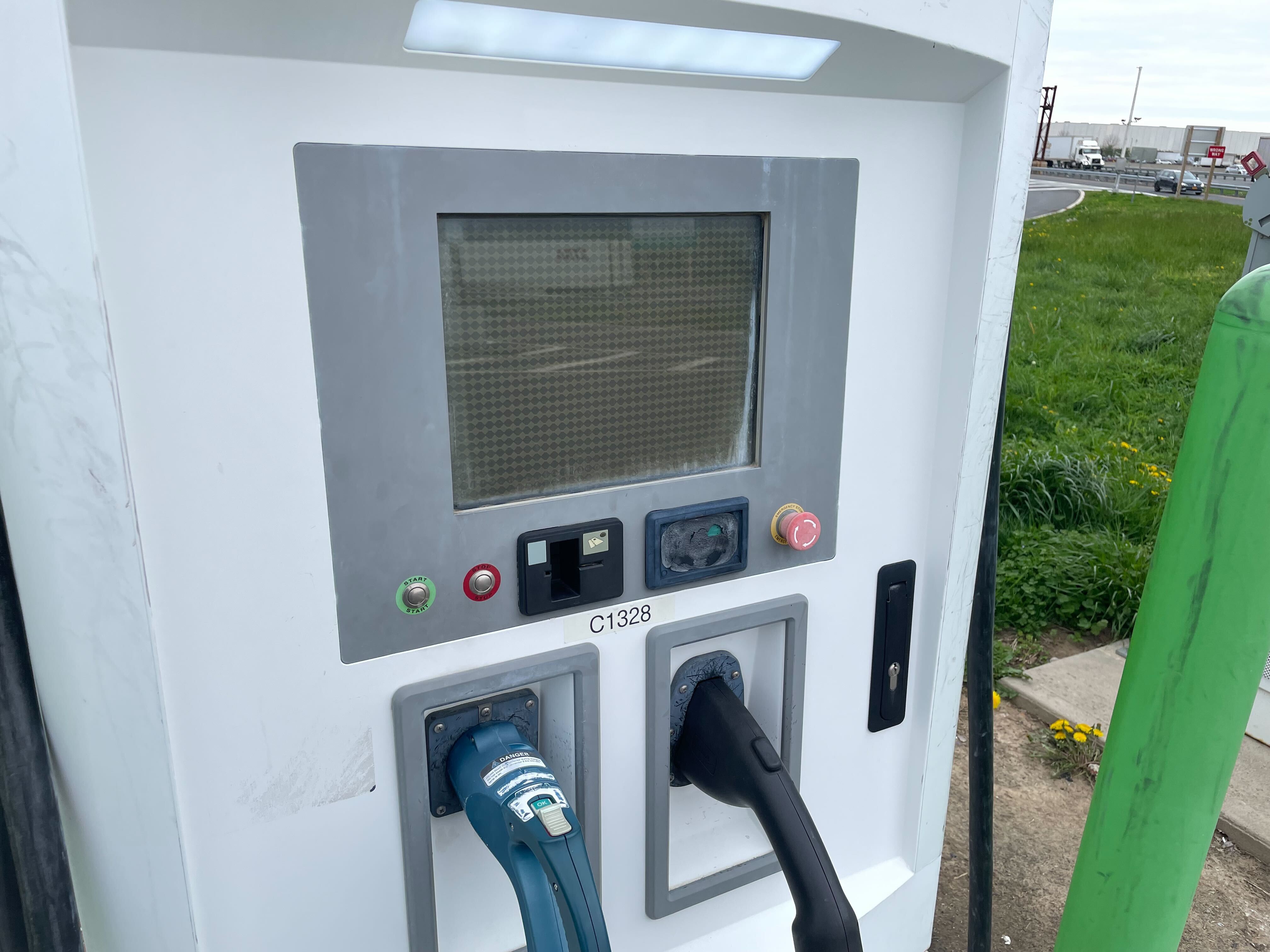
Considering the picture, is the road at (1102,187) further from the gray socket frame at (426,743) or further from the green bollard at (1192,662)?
the gray socket frame at (426,743)

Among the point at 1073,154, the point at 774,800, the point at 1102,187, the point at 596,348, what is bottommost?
the point at 774,800

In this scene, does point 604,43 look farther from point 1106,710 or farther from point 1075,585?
point 1075,585

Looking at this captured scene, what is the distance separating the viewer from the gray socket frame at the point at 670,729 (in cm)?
130

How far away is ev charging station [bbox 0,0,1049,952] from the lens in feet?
2.89

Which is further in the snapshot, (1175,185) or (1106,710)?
(1175,185)

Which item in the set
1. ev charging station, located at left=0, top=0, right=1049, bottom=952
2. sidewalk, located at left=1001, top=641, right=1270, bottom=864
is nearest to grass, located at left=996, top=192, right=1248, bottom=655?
sidewalk, located at left=1001, top=641, right=1270, bottom=864

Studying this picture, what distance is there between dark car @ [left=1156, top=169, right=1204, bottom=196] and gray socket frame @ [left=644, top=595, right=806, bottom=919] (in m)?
30.2

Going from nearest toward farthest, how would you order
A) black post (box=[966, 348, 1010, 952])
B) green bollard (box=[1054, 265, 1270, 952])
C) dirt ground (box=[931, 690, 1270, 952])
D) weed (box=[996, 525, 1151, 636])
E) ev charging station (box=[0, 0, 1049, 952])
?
ev charging station (box=[0, 0, 1049, 952]) → green bollard (box=[1054, 265, 1270, 952]) → black post (box=[966, 348, 1010, 952]) → dirt ground (box=[931, 690, 1270, 952]) → weed (box=[996, 525, 1151, 636])

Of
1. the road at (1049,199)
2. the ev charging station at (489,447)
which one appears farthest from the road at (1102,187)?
the ev charging station at (489,447)

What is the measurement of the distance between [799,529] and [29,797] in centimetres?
93

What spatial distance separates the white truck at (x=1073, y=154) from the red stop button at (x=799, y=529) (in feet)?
142

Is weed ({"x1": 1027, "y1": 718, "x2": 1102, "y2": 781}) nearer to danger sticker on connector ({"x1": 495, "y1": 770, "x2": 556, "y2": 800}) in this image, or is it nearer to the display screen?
the display screen

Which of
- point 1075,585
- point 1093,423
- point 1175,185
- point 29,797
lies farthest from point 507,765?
point 1175,185

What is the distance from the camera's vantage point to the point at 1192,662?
1132 mm
